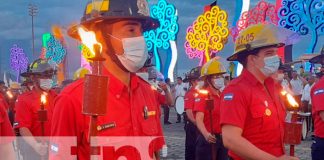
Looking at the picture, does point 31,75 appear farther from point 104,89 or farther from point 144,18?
point 104,89

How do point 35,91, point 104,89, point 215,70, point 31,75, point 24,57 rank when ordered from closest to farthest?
point 104,89 < point 35,91 < point 31,75 < point 215,70 < point 24,57

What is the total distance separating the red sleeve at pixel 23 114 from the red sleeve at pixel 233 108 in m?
3.28

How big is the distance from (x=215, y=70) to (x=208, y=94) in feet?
2.16

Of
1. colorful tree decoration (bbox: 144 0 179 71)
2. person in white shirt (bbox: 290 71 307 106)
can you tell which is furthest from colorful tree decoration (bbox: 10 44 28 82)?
person in white shirt (bbox: 290 71 307 106)

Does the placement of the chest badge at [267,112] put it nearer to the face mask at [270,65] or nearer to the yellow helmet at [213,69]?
the face mask at [270,65]

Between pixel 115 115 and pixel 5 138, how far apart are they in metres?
1.54

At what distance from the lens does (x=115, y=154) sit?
280 cm

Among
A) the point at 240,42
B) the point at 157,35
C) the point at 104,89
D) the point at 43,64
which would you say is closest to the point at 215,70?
the point at 43,64

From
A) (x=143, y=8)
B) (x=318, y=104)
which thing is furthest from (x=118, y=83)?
(x=318, y=104)

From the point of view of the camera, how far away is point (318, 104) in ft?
18.9

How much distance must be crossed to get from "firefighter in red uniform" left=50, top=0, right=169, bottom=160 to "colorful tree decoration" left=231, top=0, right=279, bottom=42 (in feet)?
92.5

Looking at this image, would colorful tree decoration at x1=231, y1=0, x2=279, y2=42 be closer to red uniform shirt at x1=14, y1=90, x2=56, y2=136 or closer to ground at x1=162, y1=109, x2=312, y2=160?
ground at x1=162, y1=109, x2=312, y2=160

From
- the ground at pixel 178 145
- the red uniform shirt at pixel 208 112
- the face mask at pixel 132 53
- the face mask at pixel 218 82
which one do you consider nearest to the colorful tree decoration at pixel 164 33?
the ground at pixel 178 145

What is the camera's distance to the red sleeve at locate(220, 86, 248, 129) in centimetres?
396
